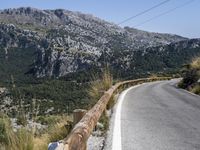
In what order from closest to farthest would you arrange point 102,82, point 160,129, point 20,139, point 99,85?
point 20,139 → point 160,129 → point 99,85 → point 102,82

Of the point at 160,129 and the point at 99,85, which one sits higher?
the point at 99,85

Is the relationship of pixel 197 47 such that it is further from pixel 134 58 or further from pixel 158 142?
pixel 158 142

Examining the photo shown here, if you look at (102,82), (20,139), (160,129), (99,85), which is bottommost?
(160,129)

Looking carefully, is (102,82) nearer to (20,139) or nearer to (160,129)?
(160,129)

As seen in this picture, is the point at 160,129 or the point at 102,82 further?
the point at 102,82

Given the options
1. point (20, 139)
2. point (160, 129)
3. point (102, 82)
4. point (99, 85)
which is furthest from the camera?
point (102, 82)

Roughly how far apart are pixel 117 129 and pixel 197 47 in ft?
514

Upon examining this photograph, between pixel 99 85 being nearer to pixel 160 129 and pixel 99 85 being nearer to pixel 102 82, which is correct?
pixel 102 82

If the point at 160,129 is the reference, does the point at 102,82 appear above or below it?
above

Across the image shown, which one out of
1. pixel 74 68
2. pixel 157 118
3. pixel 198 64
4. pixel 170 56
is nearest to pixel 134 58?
pixel 170 56

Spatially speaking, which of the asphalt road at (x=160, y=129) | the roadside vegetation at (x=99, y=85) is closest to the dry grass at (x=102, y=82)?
the roadside vegetation at (x=99, y=85)

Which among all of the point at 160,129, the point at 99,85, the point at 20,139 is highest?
the point at 99,85

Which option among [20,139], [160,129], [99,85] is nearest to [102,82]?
[99,85]

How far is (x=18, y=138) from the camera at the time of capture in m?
6.96
